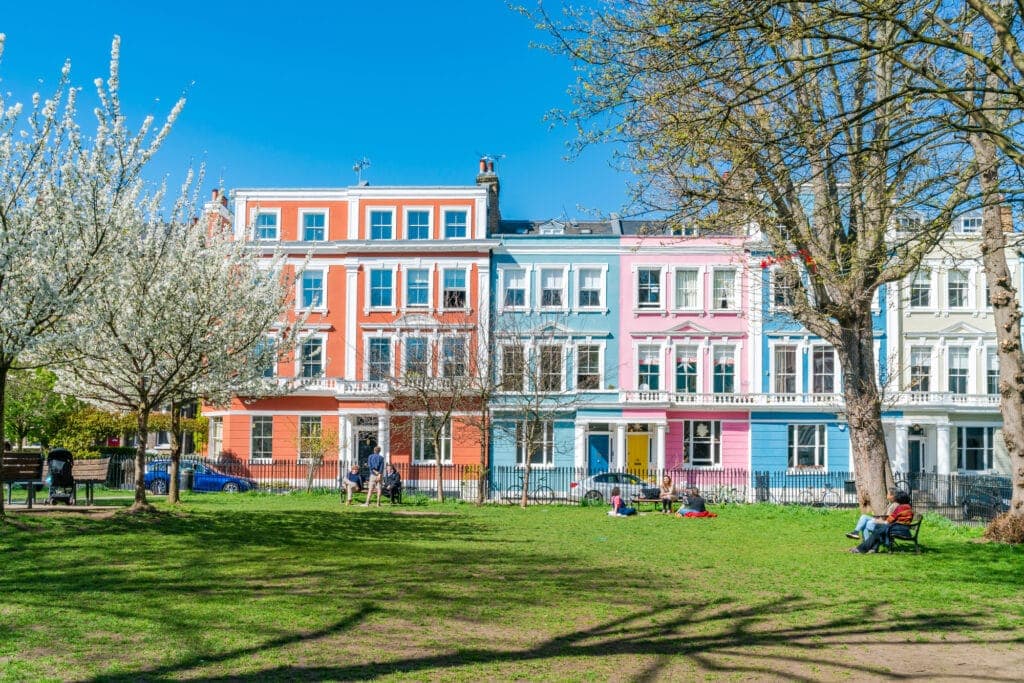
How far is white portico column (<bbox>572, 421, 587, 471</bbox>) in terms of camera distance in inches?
1806

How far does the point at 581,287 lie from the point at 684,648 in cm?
3827

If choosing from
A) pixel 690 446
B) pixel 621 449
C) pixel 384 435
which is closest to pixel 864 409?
pixel 621 449

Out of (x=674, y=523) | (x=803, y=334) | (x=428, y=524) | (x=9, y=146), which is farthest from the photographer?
(x=803, y=334)

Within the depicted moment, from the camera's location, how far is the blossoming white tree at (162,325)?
65.3 ft

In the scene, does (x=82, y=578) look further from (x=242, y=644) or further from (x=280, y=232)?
(x=280, y=232)

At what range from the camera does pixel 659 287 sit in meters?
47.2

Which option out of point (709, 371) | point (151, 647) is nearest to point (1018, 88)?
point (151, 647)

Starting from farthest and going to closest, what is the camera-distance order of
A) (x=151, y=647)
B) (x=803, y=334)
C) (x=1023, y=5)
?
(x=803, y=334) → (x=1023, y=5) → (x=151, y=647)

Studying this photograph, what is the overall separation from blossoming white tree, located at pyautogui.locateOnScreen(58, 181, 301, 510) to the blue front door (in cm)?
2402

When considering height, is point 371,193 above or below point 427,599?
above

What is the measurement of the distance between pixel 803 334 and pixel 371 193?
20.8 m

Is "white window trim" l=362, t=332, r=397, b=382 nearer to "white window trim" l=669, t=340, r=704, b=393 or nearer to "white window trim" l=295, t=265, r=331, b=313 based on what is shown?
"white window trim" l=295, t=265, r=331, b=313

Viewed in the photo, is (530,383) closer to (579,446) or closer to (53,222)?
(579,446)

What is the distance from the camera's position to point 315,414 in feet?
152
